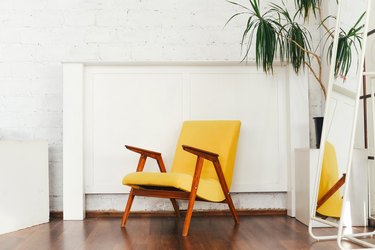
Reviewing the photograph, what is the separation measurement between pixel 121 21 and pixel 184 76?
0.78m

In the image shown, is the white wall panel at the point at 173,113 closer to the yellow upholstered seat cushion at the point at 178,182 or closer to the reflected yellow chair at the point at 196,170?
the reflected yellow chair at the point at 196,170

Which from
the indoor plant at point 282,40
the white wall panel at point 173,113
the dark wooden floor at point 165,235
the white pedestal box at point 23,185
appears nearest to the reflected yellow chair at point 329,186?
the dark wooden floor at point 165,235

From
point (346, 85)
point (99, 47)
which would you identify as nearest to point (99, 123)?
point (99, 47)

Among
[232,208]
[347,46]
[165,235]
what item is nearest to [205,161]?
[232,208]

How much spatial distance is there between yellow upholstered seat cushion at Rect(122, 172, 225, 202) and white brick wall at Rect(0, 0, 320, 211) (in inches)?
32.8

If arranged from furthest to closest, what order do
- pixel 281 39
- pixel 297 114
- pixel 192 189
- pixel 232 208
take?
pixel 281 39, pixel 297 114, pixel 232 208, pixel 192 189

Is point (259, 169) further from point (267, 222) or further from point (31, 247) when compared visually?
point (31, 247)

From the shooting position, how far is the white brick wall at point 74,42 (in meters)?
4.52

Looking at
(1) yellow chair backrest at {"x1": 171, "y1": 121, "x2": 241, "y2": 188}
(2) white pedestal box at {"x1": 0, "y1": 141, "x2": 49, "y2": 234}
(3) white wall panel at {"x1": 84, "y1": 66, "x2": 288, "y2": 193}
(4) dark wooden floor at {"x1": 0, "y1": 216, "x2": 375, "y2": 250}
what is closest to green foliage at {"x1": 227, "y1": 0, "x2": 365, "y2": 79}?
(3) white wall panel at {"x1": 84, "y1": 66, "x2": 288, "y2": 193}

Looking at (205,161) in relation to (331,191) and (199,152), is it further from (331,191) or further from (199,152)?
(331,191)

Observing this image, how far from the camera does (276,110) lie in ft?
14.7

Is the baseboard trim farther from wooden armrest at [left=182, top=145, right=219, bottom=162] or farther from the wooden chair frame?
wooden armrest at [left=182, top=145, right=219, bottom=162]

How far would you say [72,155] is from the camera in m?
4.23

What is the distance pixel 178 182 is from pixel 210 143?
76 cm
